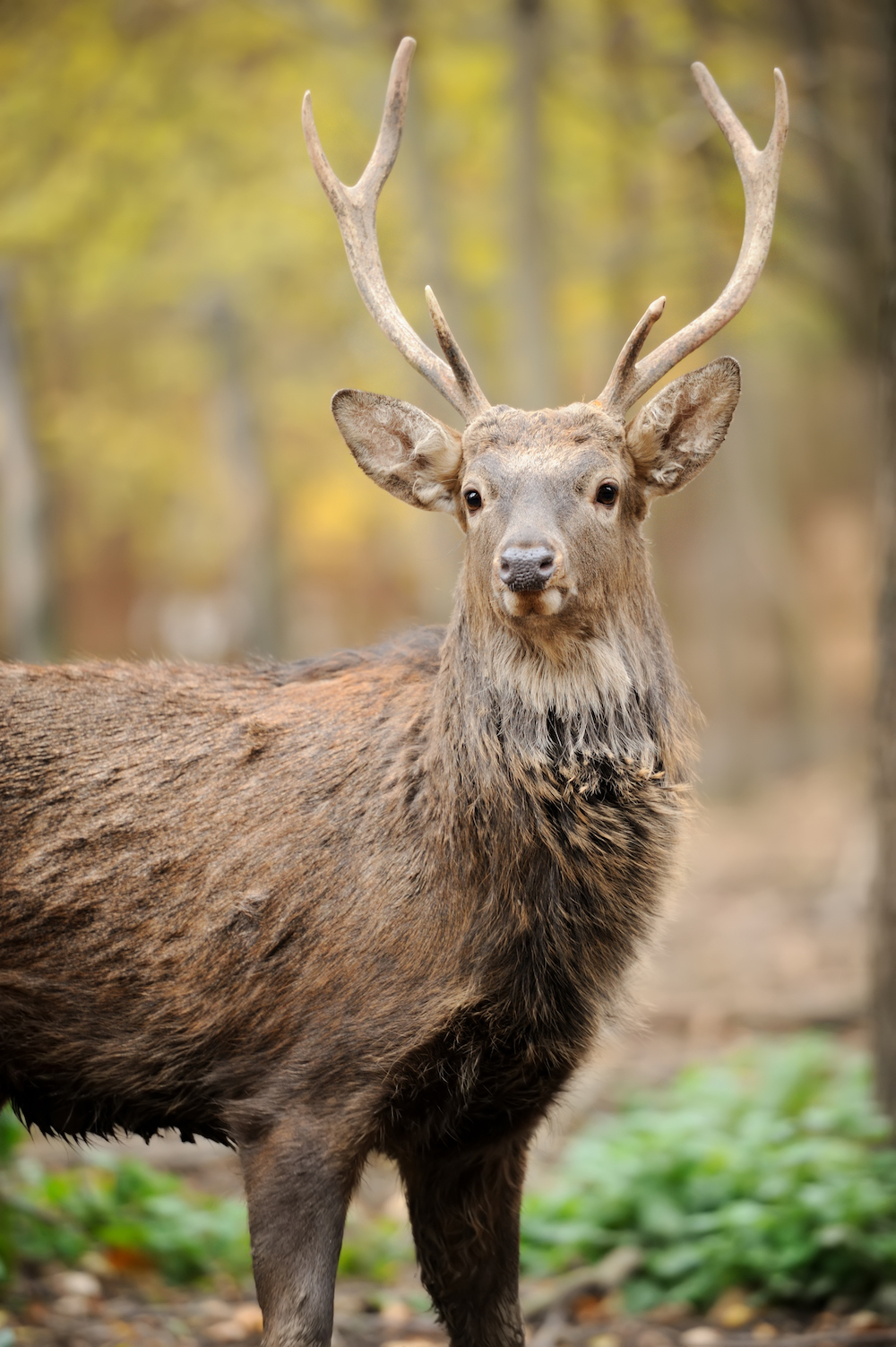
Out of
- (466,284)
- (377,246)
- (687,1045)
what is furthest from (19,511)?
(377,246)

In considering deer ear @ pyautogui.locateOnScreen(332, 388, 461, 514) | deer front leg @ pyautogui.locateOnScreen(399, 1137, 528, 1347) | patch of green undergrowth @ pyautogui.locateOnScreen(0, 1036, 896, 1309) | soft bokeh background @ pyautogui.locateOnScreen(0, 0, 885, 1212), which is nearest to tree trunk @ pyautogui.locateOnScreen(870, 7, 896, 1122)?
patch of green undergrowth @ pyautogui.locateOnScreen(0, 1036, 896, 1309)

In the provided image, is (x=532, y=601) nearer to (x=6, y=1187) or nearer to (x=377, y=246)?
(x=377, y=246)

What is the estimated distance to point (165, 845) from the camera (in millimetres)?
4027

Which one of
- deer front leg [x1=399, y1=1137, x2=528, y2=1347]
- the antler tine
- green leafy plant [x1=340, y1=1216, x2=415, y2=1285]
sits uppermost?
the antler tine

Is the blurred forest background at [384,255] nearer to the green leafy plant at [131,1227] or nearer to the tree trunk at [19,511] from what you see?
the tree trunk at [19,511]

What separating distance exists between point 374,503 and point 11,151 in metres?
11.0

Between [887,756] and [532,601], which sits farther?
[887,756]

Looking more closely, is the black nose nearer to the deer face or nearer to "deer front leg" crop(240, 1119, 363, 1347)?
the deer face

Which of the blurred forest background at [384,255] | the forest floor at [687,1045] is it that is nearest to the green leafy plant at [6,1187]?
the forest floor at [687,1045]

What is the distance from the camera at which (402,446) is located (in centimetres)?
428

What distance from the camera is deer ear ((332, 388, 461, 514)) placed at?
4.19 metres

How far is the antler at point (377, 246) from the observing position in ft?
13.8

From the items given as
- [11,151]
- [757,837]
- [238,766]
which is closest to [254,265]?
[11,151]

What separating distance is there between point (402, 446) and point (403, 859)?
4.28ft
